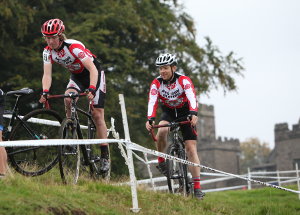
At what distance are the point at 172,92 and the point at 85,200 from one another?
313 centimetres

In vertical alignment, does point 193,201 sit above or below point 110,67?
below

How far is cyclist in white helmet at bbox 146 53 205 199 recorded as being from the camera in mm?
9609

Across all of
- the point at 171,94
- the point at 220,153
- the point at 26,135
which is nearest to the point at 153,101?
the point at 171,94

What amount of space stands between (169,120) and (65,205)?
377 centimetres

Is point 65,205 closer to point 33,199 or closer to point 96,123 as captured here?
point 33,199

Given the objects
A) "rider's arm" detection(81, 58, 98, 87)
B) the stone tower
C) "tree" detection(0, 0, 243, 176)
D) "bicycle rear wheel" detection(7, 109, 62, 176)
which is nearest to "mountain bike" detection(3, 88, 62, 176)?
"bicycle rear wheel" detection(7, 109, 62, 176)

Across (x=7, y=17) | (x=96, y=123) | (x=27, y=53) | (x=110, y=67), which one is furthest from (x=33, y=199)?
(x=110, y=67)

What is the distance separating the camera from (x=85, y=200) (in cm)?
717

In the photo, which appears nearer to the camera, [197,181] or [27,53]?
[197,181]

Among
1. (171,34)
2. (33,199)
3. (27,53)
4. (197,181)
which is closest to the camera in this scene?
(33,199)

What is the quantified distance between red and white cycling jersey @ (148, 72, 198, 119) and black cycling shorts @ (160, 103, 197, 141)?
0.39 feet

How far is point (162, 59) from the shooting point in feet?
31.6

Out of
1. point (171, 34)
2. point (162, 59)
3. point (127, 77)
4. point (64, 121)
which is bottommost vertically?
point (64, 121)

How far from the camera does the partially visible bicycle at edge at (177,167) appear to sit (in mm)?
9570
